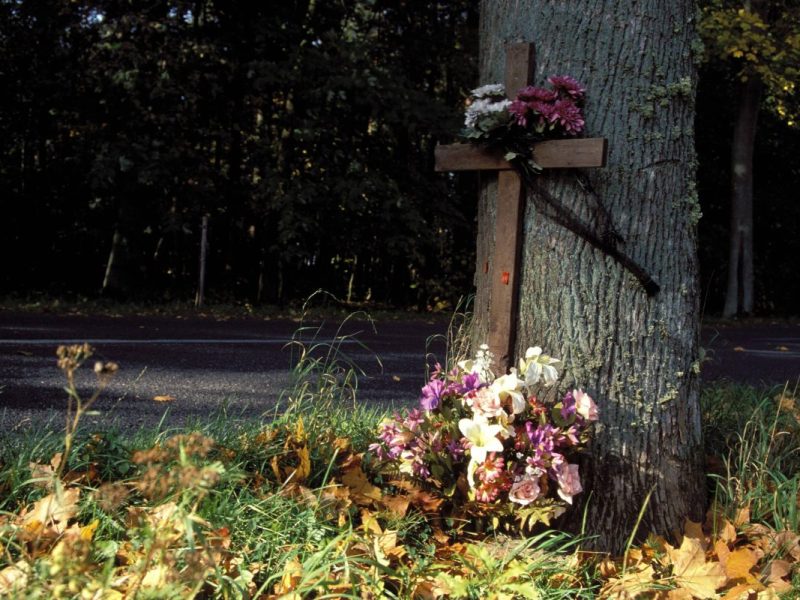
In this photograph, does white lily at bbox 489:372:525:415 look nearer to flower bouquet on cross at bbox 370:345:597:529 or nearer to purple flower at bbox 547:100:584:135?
flower bouquet on cross at bbox 370:345:597:529

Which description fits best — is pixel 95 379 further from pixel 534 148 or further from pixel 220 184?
pixel 220 184

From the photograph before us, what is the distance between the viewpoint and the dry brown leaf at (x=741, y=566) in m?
2.76

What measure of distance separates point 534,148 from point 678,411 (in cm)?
110

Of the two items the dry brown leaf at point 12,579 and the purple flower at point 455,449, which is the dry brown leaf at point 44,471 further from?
the purple flower at point 455,449

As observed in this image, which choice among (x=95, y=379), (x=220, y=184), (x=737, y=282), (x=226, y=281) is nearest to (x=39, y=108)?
(x=220, y=184)

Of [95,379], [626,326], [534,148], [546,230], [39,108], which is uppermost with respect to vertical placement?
[39,108]

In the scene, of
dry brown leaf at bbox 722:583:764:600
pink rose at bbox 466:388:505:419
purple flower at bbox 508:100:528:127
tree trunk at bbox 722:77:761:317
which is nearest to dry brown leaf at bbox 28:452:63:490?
pink rose at bbox 466:388:505:419

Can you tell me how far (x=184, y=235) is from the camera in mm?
15641

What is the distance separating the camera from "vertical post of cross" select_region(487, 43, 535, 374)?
3172 millimetres

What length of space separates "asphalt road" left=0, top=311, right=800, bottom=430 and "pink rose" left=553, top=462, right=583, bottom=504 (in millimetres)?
1364

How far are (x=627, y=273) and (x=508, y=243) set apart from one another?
17.4 inches

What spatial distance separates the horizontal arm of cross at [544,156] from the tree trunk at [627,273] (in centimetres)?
10

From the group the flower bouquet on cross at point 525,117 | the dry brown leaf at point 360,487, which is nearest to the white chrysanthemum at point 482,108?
the flower bouquet on cross at point 525,117

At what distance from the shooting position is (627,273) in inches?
121
